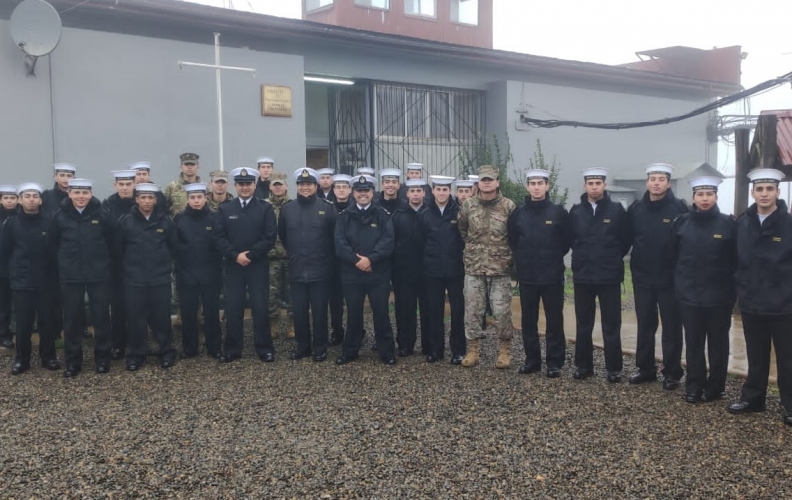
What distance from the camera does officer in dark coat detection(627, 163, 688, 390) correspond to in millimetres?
6074

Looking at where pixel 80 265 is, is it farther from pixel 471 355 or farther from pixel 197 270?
pixel 471 355

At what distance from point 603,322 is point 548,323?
1.64 feet

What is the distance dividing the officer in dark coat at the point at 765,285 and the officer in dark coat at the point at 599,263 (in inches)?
43.6

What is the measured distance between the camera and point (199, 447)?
189 inches

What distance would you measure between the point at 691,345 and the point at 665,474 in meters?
1.80

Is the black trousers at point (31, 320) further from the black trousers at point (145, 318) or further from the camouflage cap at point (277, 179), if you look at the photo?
the camouflage cap at point (277, 179)

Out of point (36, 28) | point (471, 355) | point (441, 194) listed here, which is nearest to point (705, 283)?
point (471, 355)

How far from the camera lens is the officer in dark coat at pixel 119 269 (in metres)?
7.32

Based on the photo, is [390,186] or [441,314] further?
[390,186]

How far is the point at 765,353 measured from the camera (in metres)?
5.45

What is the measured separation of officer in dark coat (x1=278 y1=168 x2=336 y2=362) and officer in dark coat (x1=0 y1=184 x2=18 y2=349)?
311cm

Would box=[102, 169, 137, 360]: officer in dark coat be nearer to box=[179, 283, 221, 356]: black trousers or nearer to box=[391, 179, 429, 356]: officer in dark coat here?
box=[179, 283, 221, 356]: black trousers

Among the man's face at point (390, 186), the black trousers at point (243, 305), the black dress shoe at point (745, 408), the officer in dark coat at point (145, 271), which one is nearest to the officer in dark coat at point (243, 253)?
the black trousers at point (243, 305)

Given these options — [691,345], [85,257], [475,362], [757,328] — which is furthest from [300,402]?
[757,328]
